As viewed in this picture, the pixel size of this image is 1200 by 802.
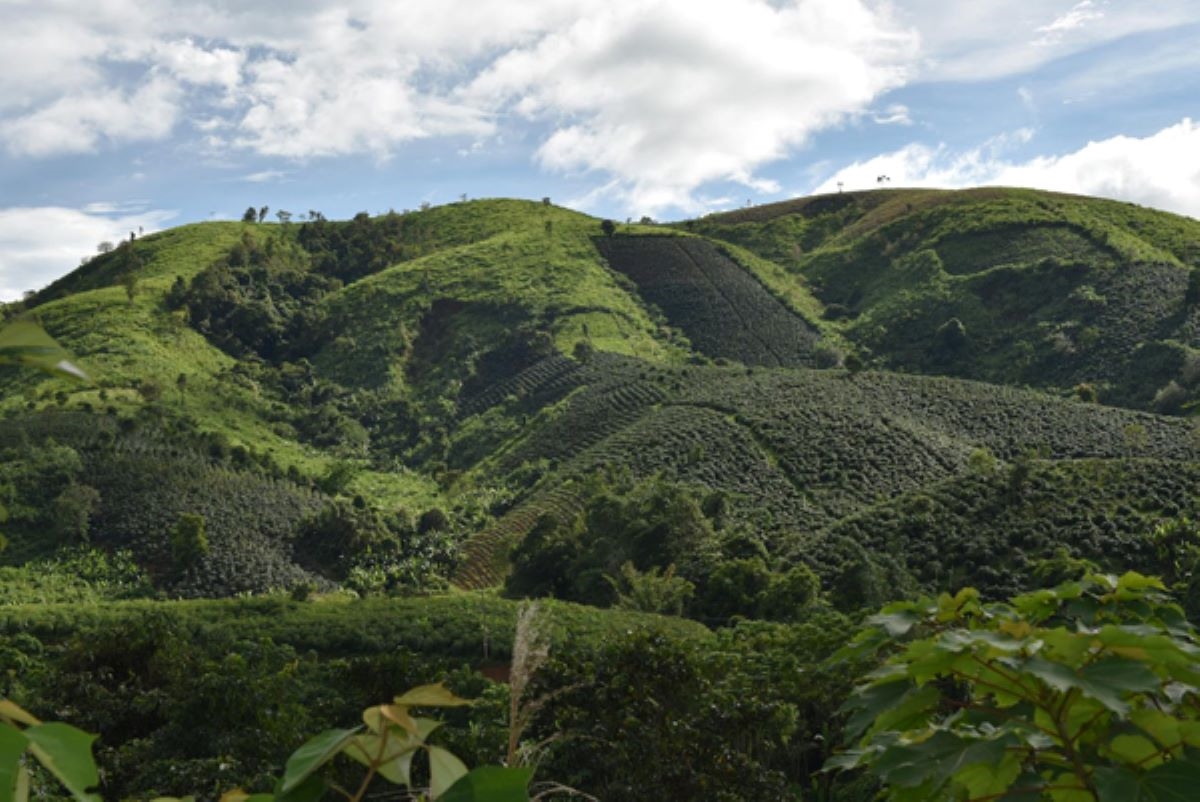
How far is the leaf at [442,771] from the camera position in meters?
1.23

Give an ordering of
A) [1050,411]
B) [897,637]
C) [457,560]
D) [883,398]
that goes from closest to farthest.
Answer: [897,637] → [457,560] → [1050,411] → [883,398]

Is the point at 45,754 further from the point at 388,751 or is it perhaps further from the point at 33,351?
the point at 33,351

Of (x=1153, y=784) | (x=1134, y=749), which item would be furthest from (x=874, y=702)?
(x=1153, y=784)

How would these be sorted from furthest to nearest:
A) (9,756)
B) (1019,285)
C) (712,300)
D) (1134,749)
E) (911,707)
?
(712,300) → (1019,285) → (911,707) → (1134,749) → (9,756)

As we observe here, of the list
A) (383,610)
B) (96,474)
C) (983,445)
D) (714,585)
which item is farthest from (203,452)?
(983,445)

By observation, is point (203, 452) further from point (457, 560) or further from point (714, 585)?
point (714, 585)

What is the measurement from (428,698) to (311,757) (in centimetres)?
17

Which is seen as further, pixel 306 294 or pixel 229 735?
pixel 306 294

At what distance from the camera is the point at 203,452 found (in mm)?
52188

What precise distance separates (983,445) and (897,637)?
47.6 meters

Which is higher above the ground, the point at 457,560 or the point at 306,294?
the point at 306,294

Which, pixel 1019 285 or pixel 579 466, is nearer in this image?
pixel 579 466

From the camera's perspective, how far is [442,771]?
1257mm

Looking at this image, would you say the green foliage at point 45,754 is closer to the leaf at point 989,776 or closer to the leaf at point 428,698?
the leaf at point 428,698
